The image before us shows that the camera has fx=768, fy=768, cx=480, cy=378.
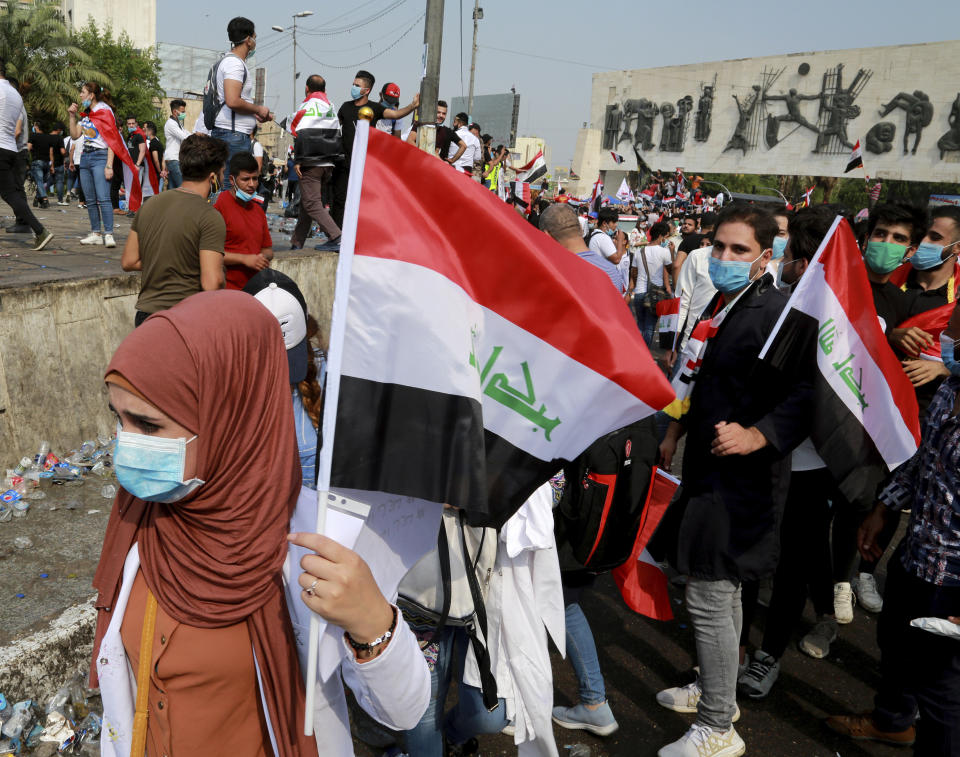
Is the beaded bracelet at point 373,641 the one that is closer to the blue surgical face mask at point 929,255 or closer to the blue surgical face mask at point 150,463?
the blue surgical face mask at point 150,463

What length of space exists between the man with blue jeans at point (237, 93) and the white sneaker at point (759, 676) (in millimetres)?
5400

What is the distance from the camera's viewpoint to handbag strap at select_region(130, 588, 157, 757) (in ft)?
5.75

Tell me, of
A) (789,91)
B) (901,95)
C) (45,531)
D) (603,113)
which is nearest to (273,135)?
(603,113)

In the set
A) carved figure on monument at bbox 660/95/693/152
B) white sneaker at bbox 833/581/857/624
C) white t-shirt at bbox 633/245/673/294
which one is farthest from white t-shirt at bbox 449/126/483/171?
carved figure on monument at bbox 660/95/693/152

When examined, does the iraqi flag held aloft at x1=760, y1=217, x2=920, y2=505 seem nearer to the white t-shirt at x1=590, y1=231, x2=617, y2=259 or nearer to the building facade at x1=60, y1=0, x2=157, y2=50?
the white t-shirt at x1=590, y1=231, x2=617, y2=259

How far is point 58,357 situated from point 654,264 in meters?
6.84

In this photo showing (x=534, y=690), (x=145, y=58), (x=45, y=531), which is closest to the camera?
(x=534, y=690)

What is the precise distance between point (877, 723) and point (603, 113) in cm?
5121

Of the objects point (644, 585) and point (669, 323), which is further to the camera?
point (669, 323)

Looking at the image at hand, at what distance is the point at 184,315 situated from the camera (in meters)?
1.66

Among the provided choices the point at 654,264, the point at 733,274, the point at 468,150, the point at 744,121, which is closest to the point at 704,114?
the point at 744,121

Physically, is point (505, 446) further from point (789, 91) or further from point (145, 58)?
point (145, 58)

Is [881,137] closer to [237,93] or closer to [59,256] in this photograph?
[237,93]

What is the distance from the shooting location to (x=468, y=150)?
1382 cm
